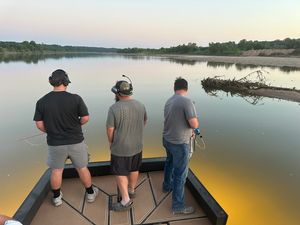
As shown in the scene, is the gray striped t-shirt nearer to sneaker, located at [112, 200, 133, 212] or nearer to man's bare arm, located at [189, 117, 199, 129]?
man's bare arm, located at [189, 117, 199, 129]

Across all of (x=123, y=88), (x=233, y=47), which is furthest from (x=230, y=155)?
(x=233, y=47)

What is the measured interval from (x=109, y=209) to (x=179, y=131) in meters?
1.56

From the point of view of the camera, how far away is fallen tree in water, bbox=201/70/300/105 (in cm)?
1495

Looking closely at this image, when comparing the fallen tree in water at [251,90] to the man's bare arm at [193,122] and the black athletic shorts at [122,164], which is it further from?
the black athletic shorts at [122,164]

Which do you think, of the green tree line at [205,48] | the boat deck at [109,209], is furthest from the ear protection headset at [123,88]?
the green tree line at [205,48]

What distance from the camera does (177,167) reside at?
9.98 feet

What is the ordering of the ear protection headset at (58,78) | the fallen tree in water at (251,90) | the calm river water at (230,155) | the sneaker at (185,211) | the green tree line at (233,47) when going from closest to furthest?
the ear protection headset at (58,78) → the sneaker at (185,211) → the calm river water at (230,155) → the fallen tree in water at (251,90) → the green tree line at (233,47)

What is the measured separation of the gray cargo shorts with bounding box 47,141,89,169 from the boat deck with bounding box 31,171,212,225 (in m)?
0.68

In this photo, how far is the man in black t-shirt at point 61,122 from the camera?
2.75 metres

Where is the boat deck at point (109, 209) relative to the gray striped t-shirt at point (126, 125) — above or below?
below

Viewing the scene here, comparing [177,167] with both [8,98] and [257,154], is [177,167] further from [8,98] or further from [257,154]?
[8,98]

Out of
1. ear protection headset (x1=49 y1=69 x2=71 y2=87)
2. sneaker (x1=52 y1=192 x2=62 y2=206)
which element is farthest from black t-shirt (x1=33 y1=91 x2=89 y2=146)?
sneaker (x1=52 y1=192 x2=62 y2=206)

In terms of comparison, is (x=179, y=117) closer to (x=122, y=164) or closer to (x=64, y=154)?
(x=122, y=164)

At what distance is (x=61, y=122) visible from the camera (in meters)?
2.83
